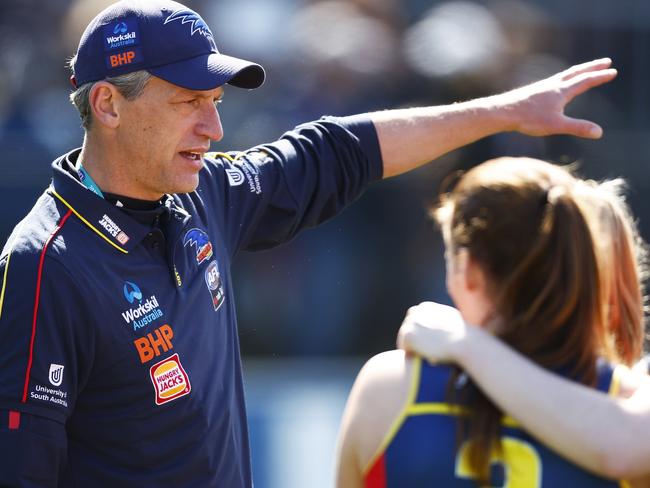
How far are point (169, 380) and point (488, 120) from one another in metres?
1.26

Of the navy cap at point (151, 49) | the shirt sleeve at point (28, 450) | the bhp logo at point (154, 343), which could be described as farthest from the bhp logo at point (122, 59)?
the shirt sleeve at point (28, 450)

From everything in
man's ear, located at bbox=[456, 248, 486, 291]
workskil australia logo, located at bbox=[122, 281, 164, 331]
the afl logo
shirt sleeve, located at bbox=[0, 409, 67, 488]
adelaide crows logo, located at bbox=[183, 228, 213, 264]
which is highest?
man's ear, located at bbox=[456, 248, 486, 291]

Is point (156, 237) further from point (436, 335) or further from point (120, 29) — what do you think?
point (436, 335)

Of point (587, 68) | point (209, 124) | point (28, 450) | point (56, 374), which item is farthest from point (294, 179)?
point (28, 450)

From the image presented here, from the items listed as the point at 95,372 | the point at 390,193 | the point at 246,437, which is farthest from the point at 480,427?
the point at 390,193

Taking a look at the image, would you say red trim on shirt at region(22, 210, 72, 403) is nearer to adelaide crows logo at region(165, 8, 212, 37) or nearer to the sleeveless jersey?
adelaide crows logo at region(165, 8, 212, 37)

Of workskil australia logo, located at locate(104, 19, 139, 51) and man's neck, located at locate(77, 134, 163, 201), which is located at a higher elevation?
workskil australia logo, located at locate(104, 19, 139, 51)

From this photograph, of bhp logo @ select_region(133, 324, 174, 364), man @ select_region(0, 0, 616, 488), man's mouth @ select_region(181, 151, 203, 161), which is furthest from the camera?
man's mouth @ select_region(181, 151, 203, 161)

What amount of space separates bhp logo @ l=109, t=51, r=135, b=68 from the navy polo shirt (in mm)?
288

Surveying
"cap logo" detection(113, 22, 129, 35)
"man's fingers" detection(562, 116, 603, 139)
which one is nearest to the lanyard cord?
"cap logo" detection(113, 22, 129, 35)

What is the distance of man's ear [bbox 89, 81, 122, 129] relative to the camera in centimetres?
272

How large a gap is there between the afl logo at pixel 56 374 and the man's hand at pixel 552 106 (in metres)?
1.52

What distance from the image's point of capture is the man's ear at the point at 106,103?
272 cm

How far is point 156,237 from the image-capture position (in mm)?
2686
